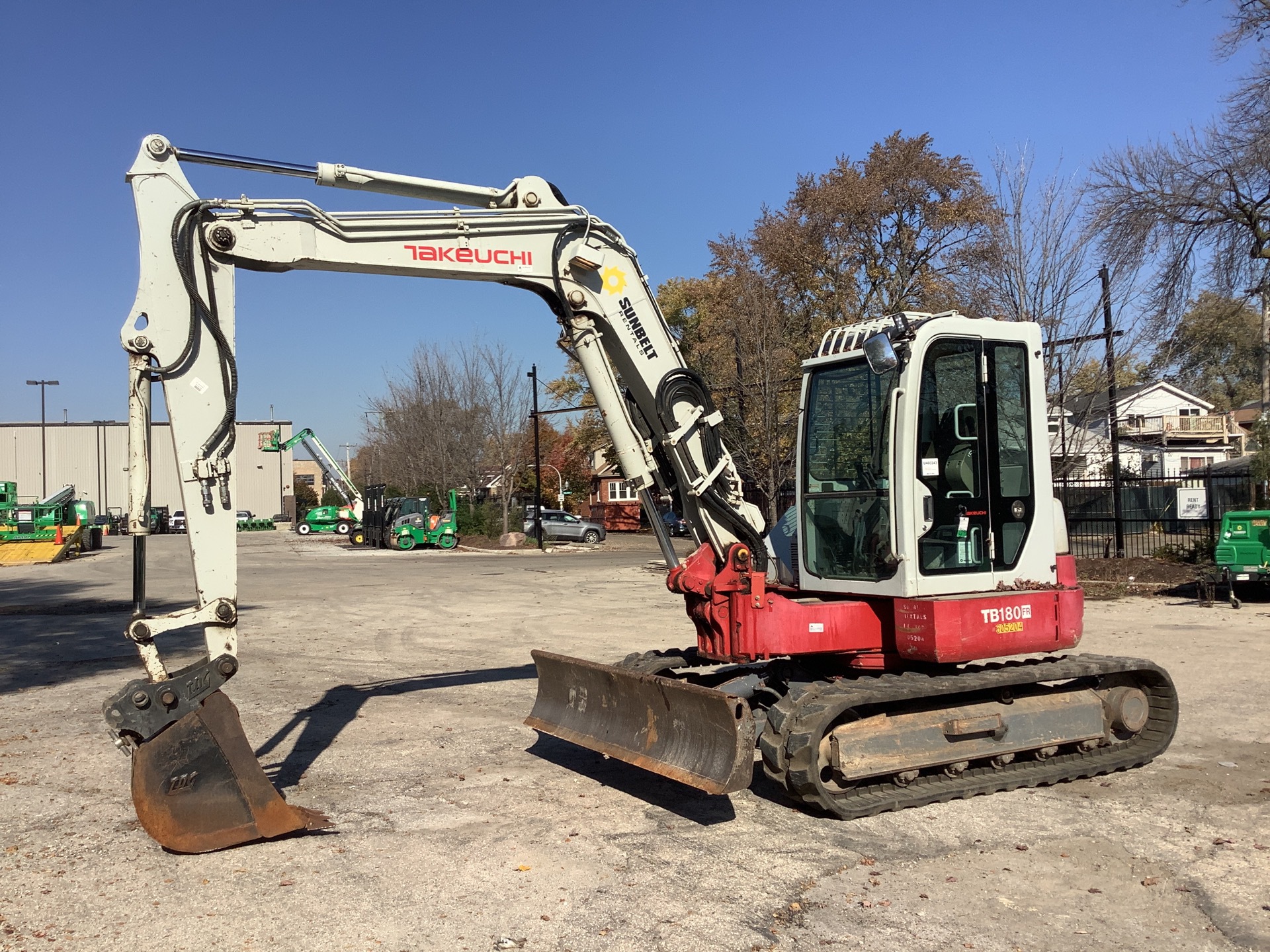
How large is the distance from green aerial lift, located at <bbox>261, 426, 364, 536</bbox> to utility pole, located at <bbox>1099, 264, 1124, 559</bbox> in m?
35.6

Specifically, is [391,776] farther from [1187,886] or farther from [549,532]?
[549,532]

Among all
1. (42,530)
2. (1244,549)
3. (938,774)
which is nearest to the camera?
(938,774)

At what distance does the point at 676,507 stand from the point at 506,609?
1107cm

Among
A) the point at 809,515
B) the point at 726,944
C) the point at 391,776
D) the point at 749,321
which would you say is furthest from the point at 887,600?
the point at 749,321

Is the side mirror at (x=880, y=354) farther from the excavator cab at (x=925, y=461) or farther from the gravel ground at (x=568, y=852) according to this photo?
the gravel ground at (x=568, y=852)

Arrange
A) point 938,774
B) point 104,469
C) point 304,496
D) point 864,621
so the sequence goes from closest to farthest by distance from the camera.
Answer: point 938,774, point 864,621, point 104,469, point 304,496

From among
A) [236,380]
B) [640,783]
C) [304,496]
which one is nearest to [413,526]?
[640,783]

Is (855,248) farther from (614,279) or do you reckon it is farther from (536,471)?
(614,279)

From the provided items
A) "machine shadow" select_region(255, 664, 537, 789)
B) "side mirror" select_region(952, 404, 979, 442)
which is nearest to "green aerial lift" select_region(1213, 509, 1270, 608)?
"machine shadow" select_region(255, 664, 537, 789)

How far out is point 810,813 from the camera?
21.4 feet

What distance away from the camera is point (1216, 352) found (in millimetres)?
51750

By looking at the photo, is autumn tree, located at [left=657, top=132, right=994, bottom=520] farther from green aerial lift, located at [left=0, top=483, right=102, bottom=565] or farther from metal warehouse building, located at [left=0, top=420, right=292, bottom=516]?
metal warehouse building, located at [left=0, top=420, right=292, bottom=516]

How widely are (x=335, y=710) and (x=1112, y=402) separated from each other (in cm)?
1679

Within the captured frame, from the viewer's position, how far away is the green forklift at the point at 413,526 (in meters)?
40.7
